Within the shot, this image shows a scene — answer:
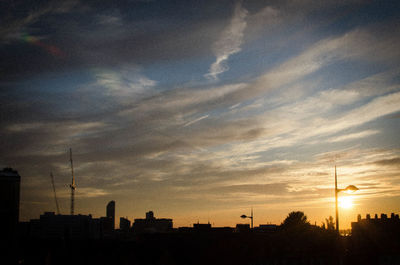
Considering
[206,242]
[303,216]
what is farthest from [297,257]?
[303,216]

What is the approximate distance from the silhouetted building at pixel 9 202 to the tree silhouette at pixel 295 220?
80950 mm

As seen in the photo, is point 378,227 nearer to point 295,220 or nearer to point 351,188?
point 351,188

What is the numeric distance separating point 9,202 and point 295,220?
86.6m

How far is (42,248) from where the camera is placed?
3847 centimetres

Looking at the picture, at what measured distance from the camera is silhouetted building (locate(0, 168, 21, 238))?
61.5m

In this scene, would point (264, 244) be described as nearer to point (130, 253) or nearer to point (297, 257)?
point (297, 257)

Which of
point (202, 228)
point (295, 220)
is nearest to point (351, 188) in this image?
point (202, 228)

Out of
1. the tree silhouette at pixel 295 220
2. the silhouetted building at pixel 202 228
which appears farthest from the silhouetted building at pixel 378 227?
the tree silhouette at pixel 295 220

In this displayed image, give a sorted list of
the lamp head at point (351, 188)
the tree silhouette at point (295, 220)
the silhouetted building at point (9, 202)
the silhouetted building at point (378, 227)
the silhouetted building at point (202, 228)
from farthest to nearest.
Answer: the tree silhouette at point (295, 220) → the silhouetted building at point (9, 202) → the silhouetted building at point (378, 227) → the silhouetted building at point (202, 228) → the lamp head at point (351, 188)

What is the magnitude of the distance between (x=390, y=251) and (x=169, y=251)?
2836 centimetres

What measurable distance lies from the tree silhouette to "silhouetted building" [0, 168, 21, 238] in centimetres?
8095

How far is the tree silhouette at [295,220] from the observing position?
121750mm

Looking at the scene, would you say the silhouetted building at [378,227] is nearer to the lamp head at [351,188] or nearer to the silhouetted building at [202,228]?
the silhouetted building at [202,228]

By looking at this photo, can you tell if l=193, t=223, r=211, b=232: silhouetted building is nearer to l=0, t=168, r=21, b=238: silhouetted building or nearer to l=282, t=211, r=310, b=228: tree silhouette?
l=0, t=168, r=21, b=238: silhouetted building
